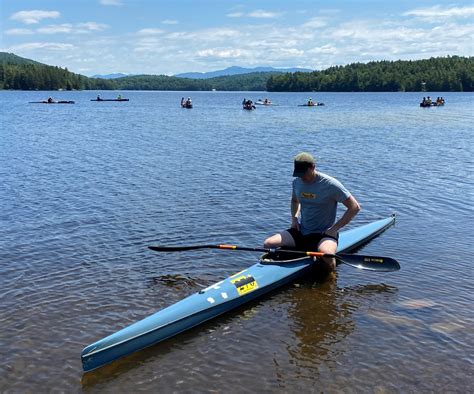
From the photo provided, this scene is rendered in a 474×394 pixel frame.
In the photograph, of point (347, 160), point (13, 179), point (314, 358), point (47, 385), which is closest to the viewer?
point (47, 385)

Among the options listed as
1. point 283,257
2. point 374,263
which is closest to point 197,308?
point 283,257

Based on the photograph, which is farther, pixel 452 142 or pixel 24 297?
pixel 452 142

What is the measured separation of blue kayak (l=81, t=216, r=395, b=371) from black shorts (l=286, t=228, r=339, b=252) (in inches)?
9.9

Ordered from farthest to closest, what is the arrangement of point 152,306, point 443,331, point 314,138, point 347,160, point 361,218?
point 314,138
point 347,160
point 361,218
point 152,306
point 443,331

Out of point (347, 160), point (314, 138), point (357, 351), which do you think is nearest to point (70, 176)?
point (347, 160)

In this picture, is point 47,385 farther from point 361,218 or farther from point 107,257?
point 361,218

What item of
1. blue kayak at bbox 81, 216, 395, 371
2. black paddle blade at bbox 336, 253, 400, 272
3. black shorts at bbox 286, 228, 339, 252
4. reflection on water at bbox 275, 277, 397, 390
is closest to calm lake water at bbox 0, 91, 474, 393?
reflection on water at bbox 275, 277, 397, 390

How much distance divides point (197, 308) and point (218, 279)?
2269mm

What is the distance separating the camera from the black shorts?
1087cm

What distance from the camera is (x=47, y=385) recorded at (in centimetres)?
713

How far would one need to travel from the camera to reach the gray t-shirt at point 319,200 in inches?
406

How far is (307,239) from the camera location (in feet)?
36.0

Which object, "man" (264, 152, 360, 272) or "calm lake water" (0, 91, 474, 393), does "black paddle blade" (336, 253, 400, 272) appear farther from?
"man" (264, 152, 360, 272)

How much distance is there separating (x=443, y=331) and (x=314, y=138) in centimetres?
3230
